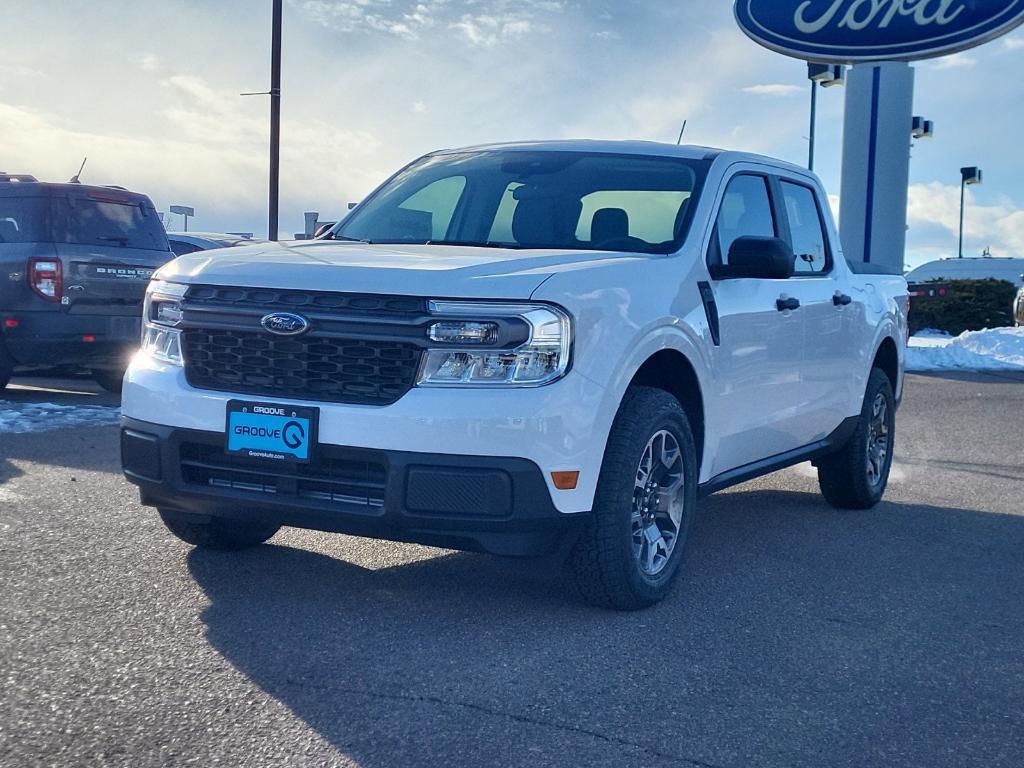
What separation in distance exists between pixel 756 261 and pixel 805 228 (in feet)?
5.00

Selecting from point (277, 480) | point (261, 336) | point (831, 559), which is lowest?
point (831, 559)

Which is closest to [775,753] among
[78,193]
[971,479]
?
[971,479]

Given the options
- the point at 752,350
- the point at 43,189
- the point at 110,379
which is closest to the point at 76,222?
the point at 43,189

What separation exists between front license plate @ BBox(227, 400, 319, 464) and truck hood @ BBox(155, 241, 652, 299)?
16.3 inches

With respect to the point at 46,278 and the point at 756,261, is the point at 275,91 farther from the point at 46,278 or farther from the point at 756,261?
the point at 756,261

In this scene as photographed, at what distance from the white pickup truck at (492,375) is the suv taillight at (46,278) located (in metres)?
5.30

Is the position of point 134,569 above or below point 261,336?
below

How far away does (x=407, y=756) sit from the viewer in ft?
10.4

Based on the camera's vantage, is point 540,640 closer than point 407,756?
No

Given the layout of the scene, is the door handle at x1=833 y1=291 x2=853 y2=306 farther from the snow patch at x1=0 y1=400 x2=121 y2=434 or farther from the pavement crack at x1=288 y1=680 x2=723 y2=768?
the snow patch at x1=0 y1=400 x2=121 y2=434

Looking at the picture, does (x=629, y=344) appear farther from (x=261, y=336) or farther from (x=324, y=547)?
(x=324, y=547)

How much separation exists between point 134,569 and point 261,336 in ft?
4.19

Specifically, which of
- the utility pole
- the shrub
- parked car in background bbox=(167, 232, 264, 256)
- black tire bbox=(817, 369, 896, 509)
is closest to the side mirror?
black tire bbox=(817, 369, 896, 509)

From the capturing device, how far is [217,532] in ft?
16.9
